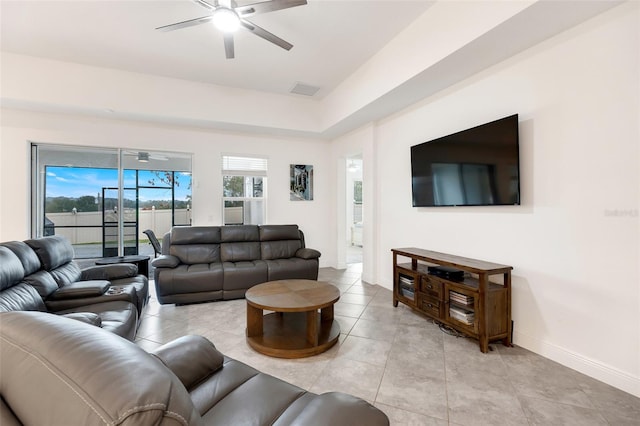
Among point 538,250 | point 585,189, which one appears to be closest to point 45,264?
point 538,250

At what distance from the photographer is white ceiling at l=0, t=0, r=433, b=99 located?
9.43 ft

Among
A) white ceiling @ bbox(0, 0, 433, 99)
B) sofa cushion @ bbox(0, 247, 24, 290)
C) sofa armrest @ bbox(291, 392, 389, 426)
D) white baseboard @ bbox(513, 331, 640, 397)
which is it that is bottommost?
white baseboard @ bbox(513, 331, 640, 397)

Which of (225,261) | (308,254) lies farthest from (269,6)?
(225,261)

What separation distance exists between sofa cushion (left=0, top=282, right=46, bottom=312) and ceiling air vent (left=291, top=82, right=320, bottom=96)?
13.4 ft

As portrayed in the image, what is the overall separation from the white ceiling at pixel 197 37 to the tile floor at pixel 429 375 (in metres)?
3.28

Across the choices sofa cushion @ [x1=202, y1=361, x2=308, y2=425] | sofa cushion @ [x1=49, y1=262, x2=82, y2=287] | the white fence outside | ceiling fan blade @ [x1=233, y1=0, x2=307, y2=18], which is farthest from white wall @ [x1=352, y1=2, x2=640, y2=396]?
the white fence outside

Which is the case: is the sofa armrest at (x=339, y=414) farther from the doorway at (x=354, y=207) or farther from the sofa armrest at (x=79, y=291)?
the doorway at (x=354, y=207)

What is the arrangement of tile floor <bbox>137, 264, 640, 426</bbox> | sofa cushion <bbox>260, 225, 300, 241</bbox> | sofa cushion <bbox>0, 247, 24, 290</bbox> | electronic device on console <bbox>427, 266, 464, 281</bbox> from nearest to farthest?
tile floor <bbox>137, 264, 640, 426</bbox> → sofa cushion <bbox>0, 247, 24, 290</bbox> → electronic device on console <bbox>427, 266, 464, 281</bbox> → sofa cushion <bbox>260, 225, 300, 241</bbox>

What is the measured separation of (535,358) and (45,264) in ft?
14.5

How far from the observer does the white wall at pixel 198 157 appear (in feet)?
13.7

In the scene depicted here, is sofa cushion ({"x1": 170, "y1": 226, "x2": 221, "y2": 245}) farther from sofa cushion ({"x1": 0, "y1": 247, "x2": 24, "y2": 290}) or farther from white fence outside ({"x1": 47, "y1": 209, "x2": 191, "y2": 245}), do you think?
sofa cushion ({"x1": 0, "y1": 247, "x2": 24, "y2": 290})

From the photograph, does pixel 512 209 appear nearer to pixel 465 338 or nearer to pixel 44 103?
pixel 465 338

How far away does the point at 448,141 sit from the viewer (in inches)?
130

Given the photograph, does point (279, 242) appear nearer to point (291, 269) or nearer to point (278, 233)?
point (278, 233)
